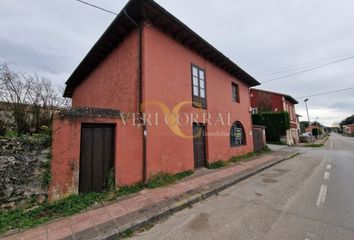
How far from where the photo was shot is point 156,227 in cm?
376

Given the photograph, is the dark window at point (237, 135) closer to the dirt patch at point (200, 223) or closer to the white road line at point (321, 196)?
the white road line at point (321, 196)

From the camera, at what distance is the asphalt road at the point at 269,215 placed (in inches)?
131

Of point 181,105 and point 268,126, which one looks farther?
point 268,126

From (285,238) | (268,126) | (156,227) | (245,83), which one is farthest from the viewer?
(268,126)

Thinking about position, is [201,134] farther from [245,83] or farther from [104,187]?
[245,83]

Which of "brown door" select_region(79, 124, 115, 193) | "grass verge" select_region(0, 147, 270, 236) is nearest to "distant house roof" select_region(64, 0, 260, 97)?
"brown door" select_region(79, 124, 115, 193)

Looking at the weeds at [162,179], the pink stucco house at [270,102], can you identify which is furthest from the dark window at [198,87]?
the pink stucco house at [270,102]

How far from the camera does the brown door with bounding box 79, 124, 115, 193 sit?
201 inches

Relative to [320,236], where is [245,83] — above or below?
above

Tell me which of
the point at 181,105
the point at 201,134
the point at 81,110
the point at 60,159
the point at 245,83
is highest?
the point at 245,83

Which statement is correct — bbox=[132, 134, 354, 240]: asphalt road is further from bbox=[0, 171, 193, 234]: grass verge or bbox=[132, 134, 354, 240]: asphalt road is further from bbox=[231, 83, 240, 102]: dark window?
bbox=[231, 83, 240, 102]: dark window

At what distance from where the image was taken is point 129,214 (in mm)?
4047

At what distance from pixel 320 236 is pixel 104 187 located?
506cm

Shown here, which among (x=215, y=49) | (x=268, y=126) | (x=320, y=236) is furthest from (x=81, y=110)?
(x=268, y=126)
